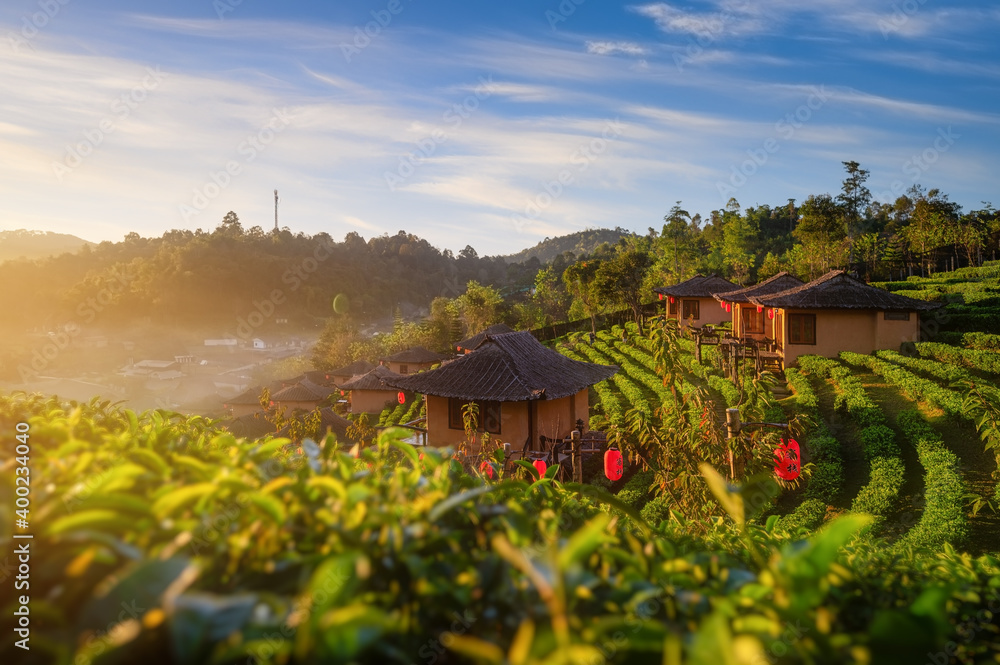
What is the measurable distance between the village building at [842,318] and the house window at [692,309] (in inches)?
400

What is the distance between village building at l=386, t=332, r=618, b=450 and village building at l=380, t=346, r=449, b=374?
19044 millimetres

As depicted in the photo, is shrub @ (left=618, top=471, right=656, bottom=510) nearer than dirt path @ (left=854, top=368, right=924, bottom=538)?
No

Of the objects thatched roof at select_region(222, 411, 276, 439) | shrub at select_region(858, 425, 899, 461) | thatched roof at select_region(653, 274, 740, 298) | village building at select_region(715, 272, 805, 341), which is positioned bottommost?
thatched roof at select_region(222, 411, 276, 439)

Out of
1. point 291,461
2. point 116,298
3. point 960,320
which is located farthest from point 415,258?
point 291,461

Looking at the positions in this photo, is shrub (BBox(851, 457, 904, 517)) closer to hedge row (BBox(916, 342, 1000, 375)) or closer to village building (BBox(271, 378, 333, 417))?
hedge row (BBox(916, 342, 1000, 375))

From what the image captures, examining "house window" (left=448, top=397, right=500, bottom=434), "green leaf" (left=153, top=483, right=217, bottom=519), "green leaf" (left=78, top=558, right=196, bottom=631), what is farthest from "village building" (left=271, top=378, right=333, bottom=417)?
"green leaf" (left=78, top=558, right=196, bottom=631)

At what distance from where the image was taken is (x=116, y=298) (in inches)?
2357

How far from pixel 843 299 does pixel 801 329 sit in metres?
1.70

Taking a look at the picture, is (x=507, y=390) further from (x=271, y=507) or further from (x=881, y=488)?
(x=271, y=507)

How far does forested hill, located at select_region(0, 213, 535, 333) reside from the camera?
48.9 m

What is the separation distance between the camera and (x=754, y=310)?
85.2 feet

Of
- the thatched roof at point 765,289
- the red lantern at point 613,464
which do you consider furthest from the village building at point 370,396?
the red lantern at point 613,464

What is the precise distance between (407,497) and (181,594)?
489 millimetres

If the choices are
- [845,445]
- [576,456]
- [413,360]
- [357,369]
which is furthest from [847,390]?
[357,369]
